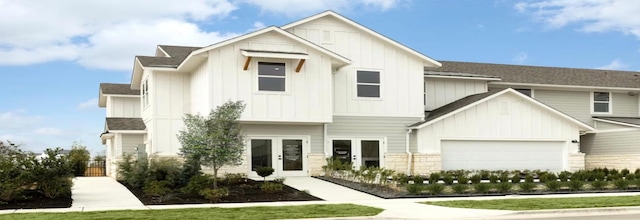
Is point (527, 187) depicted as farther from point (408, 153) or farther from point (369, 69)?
point (369, 69)

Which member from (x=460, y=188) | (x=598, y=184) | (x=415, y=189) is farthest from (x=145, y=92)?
(x=598, y=184)

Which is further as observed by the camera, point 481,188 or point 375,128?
point 375,128

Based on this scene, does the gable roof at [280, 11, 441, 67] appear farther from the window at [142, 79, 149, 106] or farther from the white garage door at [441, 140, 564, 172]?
the window at [142, 79, 149, 106]

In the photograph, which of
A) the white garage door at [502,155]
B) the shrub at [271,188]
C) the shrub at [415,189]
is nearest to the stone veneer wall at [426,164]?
the white garage door at [502,155]

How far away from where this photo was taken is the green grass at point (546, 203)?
17734 millimetres

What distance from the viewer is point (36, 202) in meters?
18.9

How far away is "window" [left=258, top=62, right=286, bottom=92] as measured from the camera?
26.9 m

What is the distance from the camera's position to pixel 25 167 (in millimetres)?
19891

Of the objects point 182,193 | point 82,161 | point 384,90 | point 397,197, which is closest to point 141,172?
point 182,193

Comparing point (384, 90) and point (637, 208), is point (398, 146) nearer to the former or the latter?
point (384, 90)

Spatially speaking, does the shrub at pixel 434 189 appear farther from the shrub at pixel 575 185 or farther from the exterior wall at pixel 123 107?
the exterior wall at pixel 123 107

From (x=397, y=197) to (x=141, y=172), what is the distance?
30.4ft

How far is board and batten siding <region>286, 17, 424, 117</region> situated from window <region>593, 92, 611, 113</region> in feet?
39.4

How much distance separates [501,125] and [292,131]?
9625 millimetres
